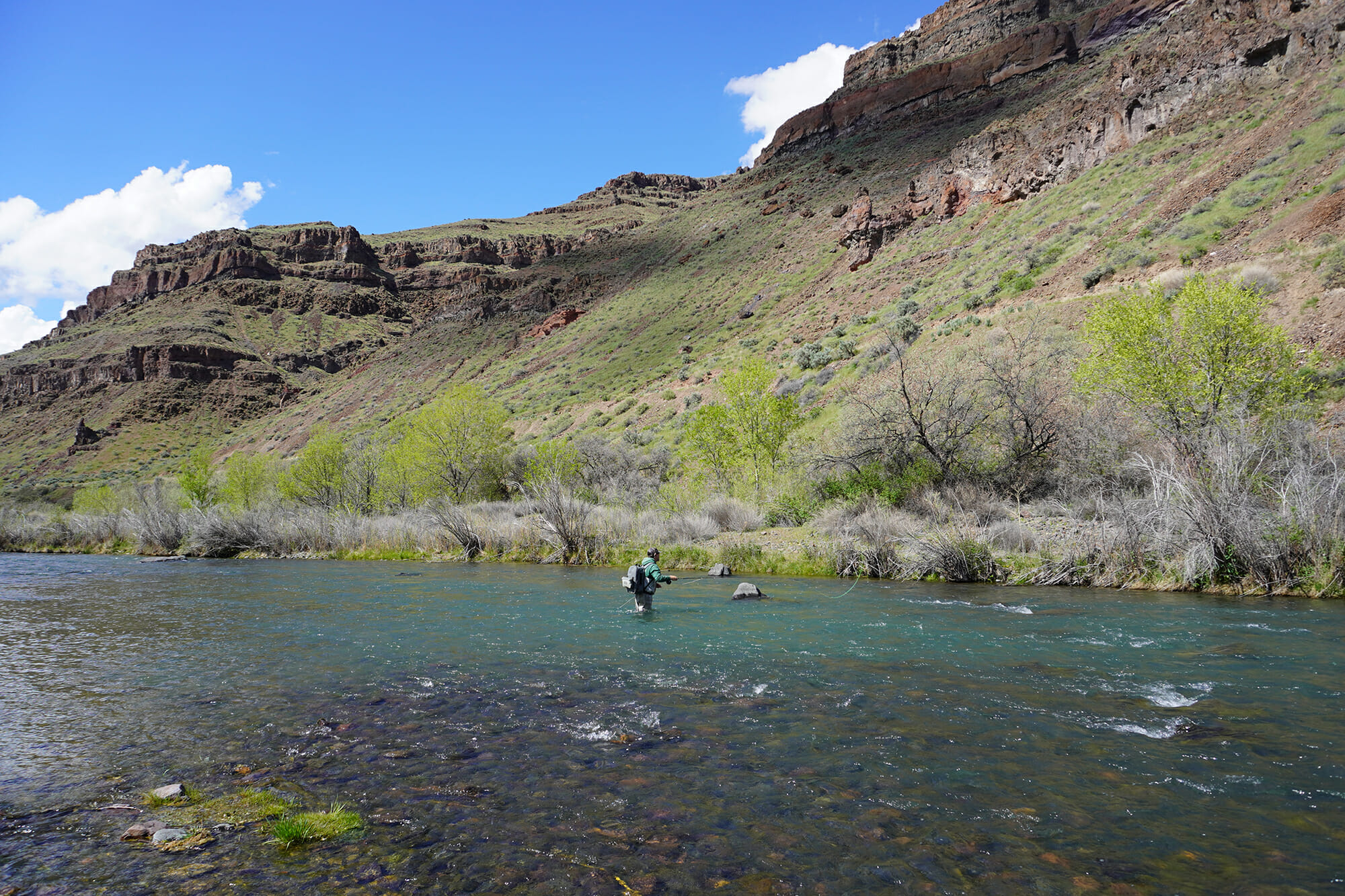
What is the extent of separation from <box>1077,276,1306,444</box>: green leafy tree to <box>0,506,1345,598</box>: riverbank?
3.46 m

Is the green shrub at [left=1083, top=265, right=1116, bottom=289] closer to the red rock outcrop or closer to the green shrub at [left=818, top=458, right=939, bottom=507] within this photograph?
the green shrub at [left=818, top=458, right=939, bottom=507]

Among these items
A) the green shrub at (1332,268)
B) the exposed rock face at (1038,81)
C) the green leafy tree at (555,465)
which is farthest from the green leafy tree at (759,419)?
the exposed rock face at (1038,81)

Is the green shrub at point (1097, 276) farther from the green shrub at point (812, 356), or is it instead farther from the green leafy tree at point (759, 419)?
the green leafy tree at point (759, 419)

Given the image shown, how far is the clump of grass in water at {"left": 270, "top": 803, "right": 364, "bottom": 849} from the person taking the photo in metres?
4.09

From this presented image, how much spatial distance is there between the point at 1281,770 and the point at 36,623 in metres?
18.4

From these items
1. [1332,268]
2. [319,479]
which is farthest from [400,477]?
[1332,268]

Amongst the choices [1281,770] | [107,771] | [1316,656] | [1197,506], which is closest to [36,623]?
[107,771]

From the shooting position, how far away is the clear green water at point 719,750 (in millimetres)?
3832

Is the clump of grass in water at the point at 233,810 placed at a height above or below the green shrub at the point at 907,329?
below

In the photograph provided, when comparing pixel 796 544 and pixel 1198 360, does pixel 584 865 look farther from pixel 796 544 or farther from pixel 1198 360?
pixel 1198 360

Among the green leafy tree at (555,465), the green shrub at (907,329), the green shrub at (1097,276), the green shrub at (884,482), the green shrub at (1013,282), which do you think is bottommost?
the green shrub at (884,482)

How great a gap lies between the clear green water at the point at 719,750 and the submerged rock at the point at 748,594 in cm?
311

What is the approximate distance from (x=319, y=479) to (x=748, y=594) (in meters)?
30.7

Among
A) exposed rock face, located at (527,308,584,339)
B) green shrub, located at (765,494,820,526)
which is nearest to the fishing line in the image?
green shrub, located at (765,494,820,526)
